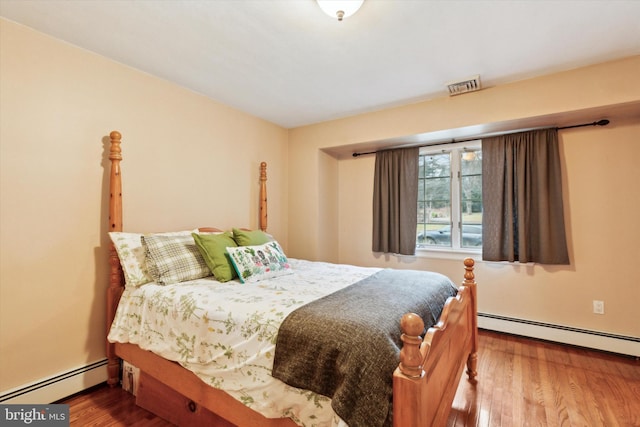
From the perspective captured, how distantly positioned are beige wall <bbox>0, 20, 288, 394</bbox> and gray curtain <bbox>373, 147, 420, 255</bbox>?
2.09 m

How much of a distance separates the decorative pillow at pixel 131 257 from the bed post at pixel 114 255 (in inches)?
3.4

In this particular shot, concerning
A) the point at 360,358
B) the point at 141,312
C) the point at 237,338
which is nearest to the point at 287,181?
the point at 141,312

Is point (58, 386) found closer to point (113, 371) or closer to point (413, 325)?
point (113, 371)

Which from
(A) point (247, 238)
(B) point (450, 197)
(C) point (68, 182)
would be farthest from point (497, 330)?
(C) point (68, 182)

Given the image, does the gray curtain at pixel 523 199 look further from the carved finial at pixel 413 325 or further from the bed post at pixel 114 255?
the bed post at pixel 114 255

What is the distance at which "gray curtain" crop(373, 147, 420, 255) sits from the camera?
3.40 meters

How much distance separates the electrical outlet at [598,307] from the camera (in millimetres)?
2567

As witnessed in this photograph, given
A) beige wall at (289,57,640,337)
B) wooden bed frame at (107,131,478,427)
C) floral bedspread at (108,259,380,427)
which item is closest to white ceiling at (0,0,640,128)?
beige wall at (289,57,640,337)

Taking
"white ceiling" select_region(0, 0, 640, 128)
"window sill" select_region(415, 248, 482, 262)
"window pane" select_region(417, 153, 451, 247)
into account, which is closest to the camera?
"white ceiling" select_region(0, 0, 640, 128)

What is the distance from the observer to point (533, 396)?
193 centimetres

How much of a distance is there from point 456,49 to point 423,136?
1080mm

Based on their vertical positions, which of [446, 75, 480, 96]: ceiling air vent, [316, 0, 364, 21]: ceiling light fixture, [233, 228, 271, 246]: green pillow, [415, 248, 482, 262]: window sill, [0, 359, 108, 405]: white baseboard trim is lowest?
[0, 359, 108, 405]: white baseboard trim

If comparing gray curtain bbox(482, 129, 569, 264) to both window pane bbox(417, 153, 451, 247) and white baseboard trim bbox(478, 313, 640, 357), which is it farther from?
white baseboard trim bbox(478, 313, 640, 357)

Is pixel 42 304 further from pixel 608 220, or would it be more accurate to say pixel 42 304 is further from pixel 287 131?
pixel 608 220
